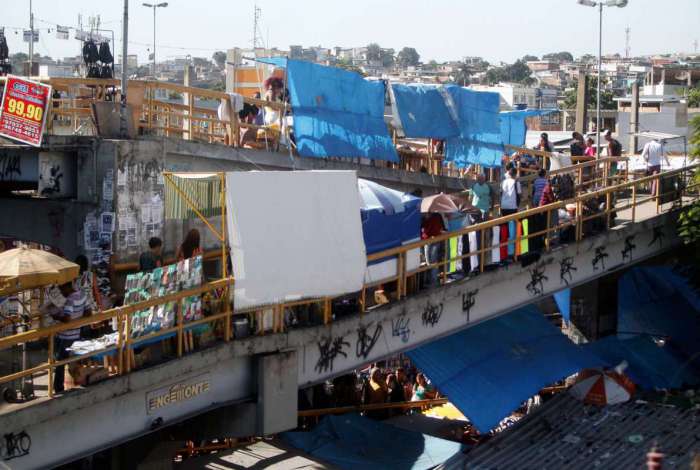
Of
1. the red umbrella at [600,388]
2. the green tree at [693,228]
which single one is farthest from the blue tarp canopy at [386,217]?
the green tree at [693,228]

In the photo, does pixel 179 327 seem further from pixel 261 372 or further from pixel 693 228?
pixel 693 228

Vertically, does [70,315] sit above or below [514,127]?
below

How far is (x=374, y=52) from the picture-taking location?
183 m

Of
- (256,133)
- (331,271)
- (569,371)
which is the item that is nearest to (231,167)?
(256,133)

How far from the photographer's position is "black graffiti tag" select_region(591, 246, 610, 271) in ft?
68.6

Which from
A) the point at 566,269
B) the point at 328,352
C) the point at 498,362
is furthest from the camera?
the point at 566,269

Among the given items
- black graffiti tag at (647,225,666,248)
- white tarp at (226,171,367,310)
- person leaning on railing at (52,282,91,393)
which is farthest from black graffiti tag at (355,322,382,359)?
black graffiti tag at (647,225,666,248)

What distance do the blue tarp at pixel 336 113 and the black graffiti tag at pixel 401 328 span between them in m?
4.92

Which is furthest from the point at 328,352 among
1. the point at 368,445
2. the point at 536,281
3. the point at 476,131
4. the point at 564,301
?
the point at 564,301

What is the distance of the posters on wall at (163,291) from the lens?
12.8 m

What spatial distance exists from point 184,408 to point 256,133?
804cm

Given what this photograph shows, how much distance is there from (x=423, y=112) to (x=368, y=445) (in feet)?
28.2

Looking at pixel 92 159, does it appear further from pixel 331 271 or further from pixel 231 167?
pixel 331 271

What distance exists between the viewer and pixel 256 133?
2033cm
